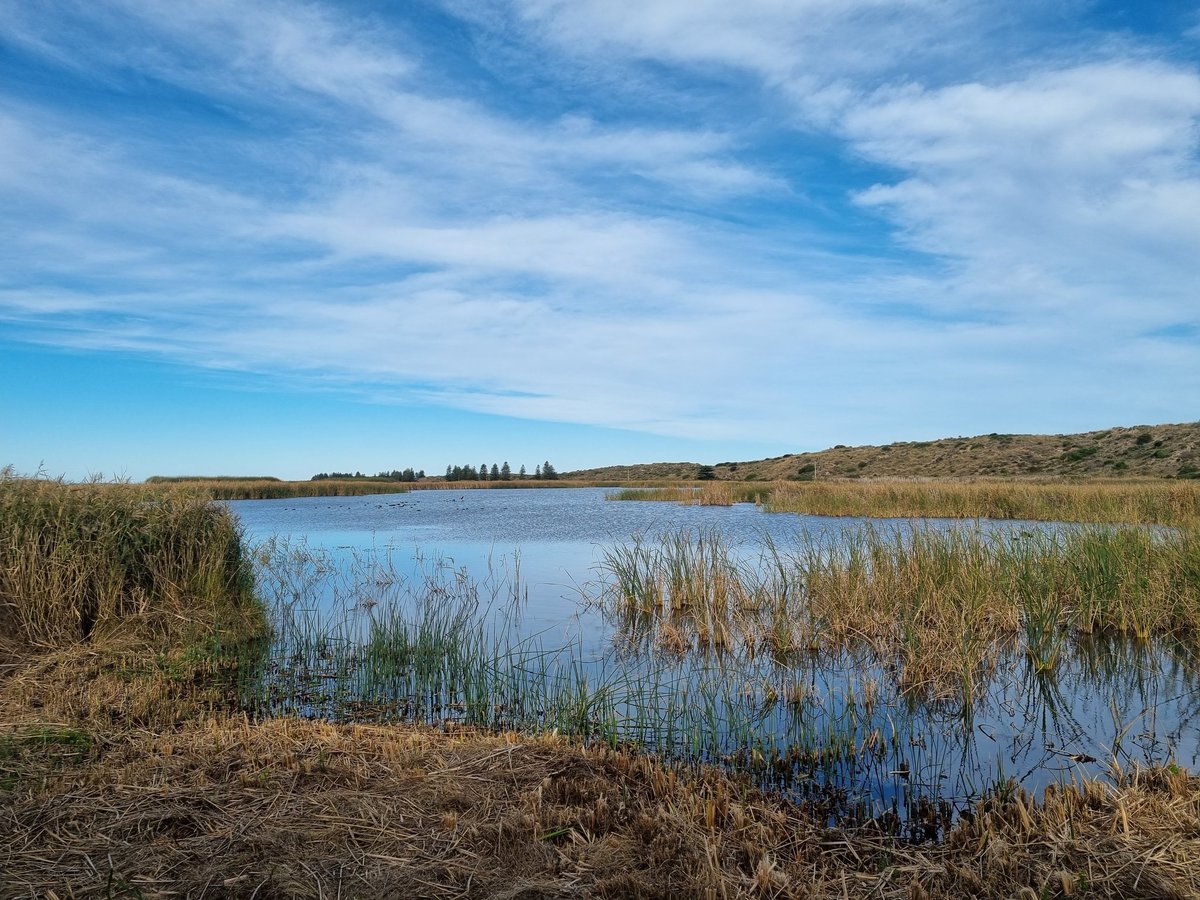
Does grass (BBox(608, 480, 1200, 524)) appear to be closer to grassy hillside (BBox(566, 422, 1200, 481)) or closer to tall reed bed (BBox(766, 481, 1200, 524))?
tall reed bed (BBox(766, 481, 1200, 524))

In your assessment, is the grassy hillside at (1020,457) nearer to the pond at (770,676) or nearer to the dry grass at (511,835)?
the pond at (770,676)

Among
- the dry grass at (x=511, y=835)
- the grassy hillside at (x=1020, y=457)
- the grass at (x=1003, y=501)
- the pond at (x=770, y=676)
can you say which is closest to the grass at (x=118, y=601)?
the pond at (x=770, y=676)

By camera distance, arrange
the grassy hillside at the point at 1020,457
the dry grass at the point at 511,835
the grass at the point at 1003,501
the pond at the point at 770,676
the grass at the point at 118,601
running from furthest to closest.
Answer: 1. the grassy hillside at the point at 1020,457
2. the grass at the point at 1003,501
3. the grass at the point at 118,601
4. the pond at the point at 770,676
5. the dry grass at the point at 511,835

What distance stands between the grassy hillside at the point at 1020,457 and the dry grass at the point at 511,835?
4091 cm

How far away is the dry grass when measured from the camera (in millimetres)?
3309

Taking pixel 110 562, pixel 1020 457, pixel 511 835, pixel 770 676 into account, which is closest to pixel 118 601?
pixel 110 562

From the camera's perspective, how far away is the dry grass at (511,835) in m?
3.31

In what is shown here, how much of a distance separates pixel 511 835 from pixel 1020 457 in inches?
2225

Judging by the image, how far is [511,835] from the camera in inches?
149

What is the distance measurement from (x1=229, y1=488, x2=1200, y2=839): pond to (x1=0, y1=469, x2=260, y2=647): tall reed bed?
4.06ft

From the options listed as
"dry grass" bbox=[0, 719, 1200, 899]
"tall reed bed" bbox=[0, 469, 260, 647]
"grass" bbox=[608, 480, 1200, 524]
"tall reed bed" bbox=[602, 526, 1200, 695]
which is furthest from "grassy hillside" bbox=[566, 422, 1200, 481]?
"dry grass" bbox=[0, 719, 1200, 899]

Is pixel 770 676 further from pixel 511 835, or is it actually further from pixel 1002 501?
pixel 1002 501

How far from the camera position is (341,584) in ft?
45.6

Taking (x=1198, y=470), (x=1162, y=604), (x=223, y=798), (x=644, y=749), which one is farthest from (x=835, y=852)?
(x=1198, y=470)
